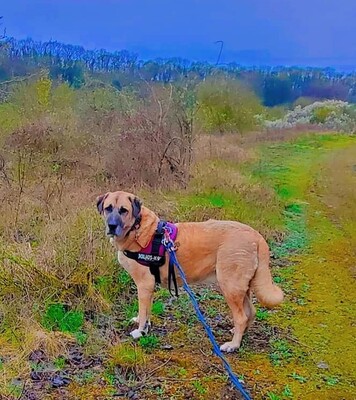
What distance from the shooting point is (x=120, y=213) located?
16.3ft

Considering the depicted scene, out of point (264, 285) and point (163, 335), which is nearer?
point (264, 285)

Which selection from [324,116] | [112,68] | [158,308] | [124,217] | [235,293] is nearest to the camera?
[235,293]

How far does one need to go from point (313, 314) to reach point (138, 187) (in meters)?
5.35

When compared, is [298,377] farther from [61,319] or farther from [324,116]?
[324,116]

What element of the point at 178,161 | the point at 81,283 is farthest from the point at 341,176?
the point at 81,283

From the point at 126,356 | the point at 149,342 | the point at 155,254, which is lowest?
the point at 149,342

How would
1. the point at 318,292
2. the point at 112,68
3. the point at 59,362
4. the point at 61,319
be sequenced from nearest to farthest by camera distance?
the point at 59,362, the point at 61,319, the point at 318,292, the point at 112,68

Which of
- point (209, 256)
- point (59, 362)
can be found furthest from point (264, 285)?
point (59, 362)

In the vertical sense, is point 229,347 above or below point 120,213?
below

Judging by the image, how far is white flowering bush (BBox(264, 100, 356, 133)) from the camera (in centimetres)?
3859

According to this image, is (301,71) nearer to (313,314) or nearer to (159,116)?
(159,116)

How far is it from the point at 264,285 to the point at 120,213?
1469mm

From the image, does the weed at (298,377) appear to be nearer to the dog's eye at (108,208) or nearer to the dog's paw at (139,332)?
the dog's paw at (139,332)

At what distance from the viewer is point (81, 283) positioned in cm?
561
